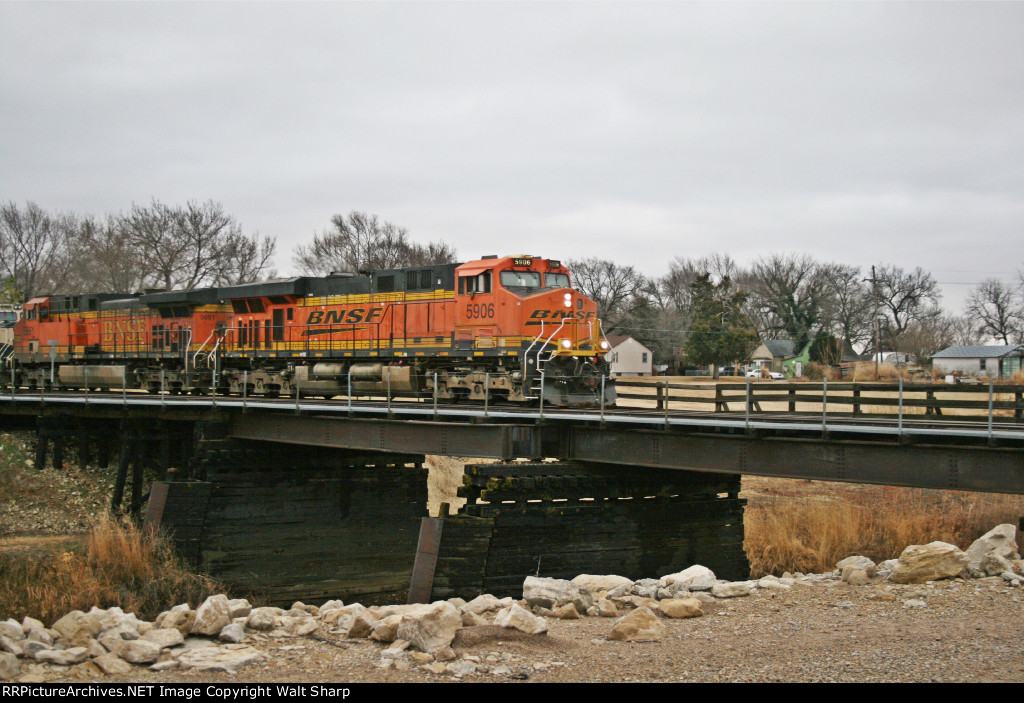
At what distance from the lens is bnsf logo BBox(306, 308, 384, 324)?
985 inches

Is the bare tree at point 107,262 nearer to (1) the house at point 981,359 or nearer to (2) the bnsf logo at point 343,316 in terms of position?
(2) the bnsf logo at point 343,316

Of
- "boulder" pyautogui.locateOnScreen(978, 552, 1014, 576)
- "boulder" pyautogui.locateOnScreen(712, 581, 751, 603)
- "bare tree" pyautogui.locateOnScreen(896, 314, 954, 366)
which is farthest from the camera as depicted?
"bare tree" pyautogui.locateOnScreen(896, 314, 954, 366)

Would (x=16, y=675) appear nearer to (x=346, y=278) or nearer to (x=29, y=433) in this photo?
(x=346, y=278)

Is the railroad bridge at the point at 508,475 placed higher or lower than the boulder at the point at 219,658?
higher

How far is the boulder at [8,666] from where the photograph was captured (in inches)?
464

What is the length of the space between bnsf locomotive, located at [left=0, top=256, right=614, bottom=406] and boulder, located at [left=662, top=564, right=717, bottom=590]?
4.59 meters

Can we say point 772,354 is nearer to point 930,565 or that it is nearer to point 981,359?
point 981,359

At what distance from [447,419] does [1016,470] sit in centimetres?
1082

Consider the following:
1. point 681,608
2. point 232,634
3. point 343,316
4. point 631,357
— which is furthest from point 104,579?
point 631,357

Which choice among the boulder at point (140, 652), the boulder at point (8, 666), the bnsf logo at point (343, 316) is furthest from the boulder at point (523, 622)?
the bnsf logo at point (343, 316)

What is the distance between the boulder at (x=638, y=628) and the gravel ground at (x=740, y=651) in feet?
0.65

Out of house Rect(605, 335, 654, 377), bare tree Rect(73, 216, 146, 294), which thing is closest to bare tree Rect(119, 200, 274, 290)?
bare tree Rect(73, 216, 146, 294)

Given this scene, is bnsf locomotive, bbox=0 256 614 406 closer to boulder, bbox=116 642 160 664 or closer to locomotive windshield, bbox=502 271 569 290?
locomotive windshield, bbox=502 271 569 290
